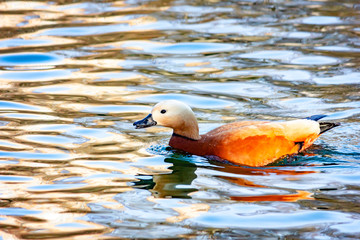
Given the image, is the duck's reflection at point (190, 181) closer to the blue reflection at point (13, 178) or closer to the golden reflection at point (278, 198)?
the golden reflection at point (278, 198)

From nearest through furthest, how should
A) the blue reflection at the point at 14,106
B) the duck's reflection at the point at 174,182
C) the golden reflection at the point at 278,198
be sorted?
the golden reflection at the point at 278,198, the duck's reflection at the point at 174,182, the blue reflection at the point at 14,106

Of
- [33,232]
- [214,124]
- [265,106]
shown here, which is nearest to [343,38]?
[265,106]

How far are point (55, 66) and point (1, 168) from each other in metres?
4.99

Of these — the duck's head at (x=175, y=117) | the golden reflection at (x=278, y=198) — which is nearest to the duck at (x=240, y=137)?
the duck's head at (x=175, y=117)

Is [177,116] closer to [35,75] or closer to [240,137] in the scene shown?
[240,137]

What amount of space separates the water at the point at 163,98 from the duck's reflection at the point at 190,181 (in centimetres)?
2

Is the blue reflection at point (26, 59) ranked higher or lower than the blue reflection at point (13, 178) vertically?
higher

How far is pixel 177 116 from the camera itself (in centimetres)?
794

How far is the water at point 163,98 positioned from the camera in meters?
6.05

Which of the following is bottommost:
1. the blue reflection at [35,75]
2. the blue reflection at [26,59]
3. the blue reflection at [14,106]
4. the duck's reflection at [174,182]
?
the duck's reflection at [174,182]

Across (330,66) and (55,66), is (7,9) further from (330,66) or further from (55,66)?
(330,66)

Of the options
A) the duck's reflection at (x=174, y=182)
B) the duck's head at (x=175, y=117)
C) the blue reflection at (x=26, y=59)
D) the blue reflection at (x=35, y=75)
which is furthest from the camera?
the blue reflection at (x=26, y=59)

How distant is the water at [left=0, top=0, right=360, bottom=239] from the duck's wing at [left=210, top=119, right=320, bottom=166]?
0.53ft

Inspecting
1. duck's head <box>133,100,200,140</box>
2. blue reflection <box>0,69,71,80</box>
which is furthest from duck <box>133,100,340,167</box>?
blue reflection <box>0,69,71,80</box>
